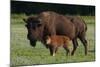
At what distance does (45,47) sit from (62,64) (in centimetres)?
31

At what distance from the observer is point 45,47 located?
2758 millimetres

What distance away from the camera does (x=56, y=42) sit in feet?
9.23

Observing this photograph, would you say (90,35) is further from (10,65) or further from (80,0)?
(10,65)

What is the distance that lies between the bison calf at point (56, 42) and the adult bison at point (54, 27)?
36 millimetres

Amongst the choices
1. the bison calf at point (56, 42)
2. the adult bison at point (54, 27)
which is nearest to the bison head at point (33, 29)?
the adult bison at point (54, 27)

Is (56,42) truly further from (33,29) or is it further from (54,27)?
(33,29)

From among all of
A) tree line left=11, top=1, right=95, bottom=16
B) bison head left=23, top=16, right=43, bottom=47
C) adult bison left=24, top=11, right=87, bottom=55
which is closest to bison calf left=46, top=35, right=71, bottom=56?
adult bison left=24, top=11, right=87, bottom=55

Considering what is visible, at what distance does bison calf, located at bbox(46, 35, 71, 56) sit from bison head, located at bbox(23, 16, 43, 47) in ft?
0.46

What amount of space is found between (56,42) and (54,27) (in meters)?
0.18

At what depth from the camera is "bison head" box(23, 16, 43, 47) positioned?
105 inches

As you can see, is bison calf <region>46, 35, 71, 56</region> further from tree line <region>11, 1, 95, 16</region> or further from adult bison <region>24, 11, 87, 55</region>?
tree line <region>11, 1, 95, 16</region>

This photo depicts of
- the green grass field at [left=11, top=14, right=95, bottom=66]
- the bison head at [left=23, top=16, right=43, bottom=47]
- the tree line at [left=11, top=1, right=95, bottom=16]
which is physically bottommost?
the green grass field at [left=11, top=14, right=95, bottom=66]
